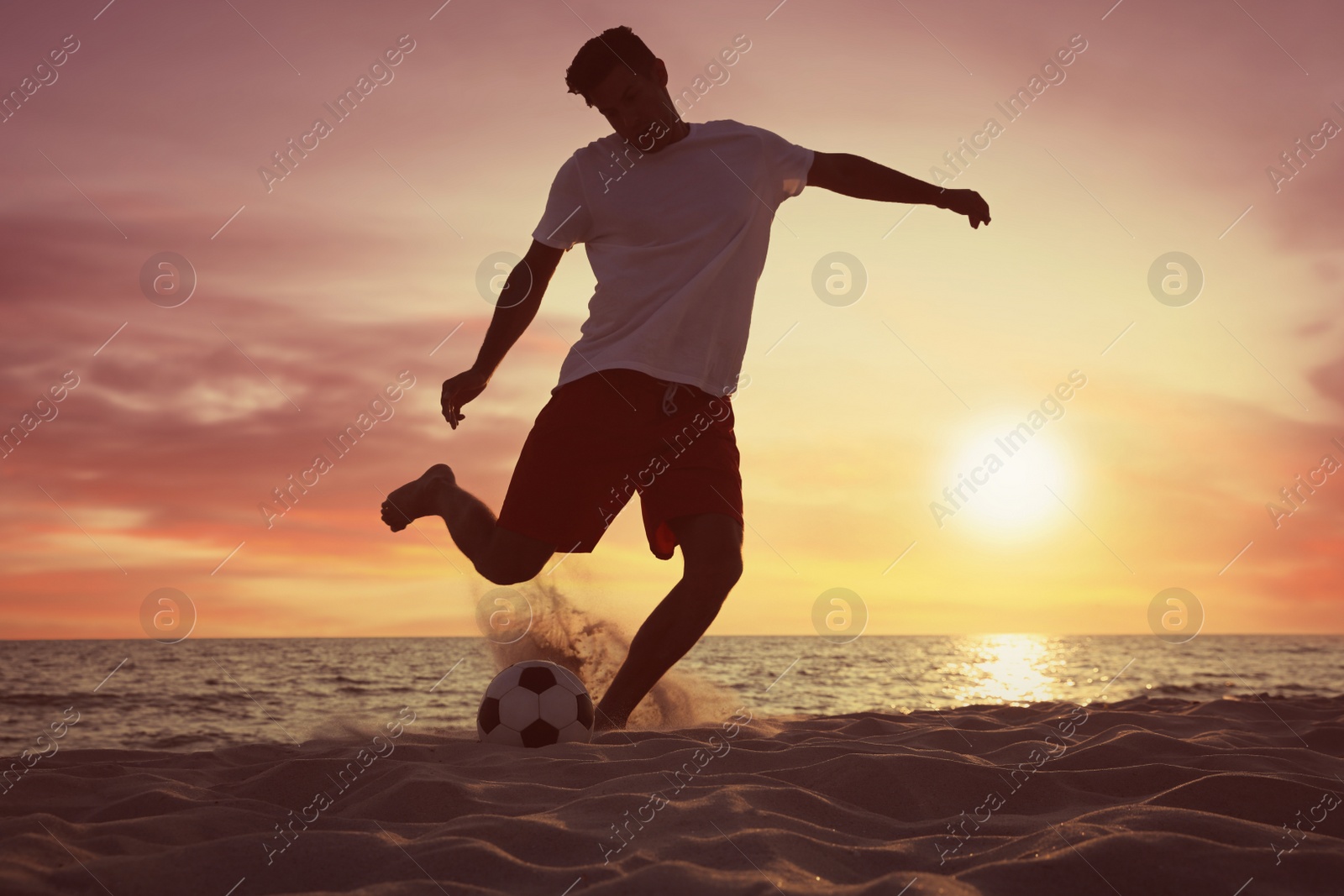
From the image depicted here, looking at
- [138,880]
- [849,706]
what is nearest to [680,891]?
[138,880]

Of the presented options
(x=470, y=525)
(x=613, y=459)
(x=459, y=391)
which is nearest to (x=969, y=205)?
(x=613, y=459)

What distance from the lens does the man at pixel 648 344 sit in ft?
10.8

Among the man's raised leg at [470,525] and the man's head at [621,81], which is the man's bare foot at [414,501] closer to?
the man's raised leg at [470,525]

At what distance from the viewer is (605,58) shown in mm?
3172

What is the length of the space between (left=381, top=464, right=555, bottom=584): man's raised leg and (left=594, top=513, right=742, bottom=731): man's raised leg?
0.49 metres

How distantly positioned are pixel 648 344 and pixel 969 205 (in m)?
1.42

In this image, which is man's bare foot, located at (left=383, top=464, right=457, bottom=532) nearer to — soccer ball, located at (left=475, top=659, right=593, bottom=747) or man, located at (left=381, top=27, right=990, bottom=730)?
man, located at (left=381, top=27, right=990, bottom=730)

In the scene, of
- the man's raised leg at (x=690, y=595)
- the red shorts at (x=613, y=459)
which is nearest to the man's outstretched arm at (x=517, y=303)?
the red shorts at (x=613, y=459)

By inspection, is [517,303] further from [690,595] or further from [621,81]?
[690,595]

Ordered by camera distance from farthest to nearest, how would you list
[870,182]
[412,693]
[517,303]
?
1. [412,693]
2. [870,182]
3. [517,303]

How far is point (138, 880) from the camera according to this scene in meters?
1.69

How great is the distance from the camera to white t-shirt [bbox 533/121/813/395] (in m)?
3.29

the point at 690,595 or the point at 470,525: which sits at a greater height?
the point at 470,525

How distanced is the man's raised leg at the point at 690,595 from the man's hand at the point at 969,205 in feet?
5.01
